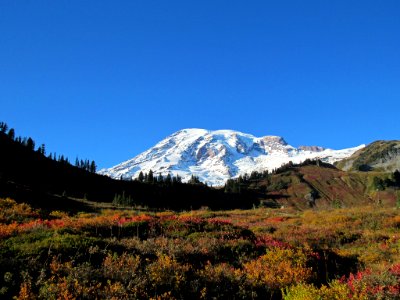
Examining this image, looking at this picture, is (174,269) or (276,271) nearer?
(174,269)

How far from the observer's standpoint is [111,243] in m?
13.5

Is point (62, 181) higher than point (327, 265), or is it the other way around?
point (62, 181)

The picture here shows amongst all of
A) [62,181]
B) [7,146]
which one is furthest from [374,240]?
[7,146]

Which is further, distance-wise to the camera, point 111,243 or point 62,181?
point 62,181

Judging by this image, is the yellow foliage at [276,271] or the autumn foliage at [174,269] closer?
the autumn foliage at [174,269]

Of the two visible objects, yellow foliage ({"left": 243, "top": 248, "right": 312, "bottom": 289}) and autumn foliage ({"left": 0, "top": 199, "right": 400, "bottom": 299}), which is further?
yellow foliage ({"left": 243, "top": 248, "right": 312, "bottom": 289})

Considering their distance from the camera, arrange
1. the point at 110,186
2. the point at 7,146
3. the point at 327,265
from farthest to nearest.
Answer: the point at 110,186, the point at 7,146, the point at 327,265

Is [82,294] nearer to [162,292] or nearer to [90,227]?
[162,292]

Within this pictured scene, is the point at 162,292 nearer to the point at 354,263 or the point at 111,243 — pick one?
the point at 111,243

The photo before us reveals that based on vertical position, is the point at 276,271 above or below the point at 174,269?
below

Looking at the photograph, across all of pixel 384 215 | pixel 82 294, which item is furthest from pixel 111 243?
pixel 384 215

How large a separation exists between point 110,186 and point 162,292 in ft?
518

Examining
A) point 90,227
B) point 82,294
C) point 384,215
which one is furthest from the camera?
point 384,215

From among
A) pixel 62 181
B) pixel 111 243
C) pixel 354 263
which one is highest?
pixel 62 181
